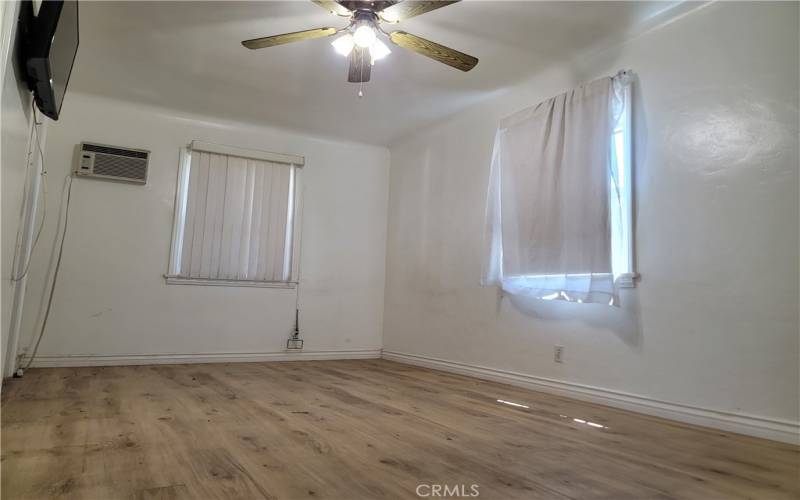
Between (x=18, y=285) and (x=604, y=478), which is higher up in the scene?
(x=18, y=285)

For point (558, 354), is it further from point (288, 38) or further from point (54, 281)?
point (54, 281)

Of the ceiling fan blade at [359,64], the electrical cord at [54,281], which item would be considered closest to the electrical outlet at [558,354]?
the ceiling fan blade at [359,64]

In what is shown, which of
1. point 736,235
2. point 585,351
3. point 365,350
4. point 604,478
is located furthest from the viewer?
point 365,350

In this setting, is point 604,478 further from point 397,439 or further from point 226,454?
point 226,454

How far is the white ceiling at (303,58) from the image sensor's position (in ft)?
9.41

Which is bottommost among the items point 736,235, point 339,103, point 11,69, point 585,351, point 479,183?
point 585,351

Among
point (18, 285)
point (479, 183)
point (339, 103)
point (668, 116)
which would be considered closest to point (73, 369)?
point (18, 285)

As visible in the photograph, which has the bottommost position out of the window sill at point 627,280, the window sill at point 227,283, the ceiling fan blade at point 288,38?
the window sill at point 227,283

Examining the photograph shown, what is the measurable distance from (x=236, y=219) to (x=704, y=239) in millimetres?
3916

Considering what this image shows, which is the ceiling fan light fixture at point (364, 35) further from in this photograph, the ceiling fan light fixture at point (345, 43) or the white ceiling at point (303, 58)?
the white ceiling at point (303, 58)

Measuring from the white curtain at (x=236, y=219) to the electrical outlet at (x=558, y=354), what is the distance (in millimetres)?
2844

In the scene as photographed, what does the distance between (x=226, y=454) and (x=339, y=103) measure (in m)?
3.29

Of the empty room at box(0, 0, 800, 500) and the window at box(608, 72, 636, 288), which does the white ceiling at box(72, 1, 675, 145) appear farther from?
the window at box(608, 72, 636, 288)

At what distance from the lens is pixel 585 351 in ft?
9.90
